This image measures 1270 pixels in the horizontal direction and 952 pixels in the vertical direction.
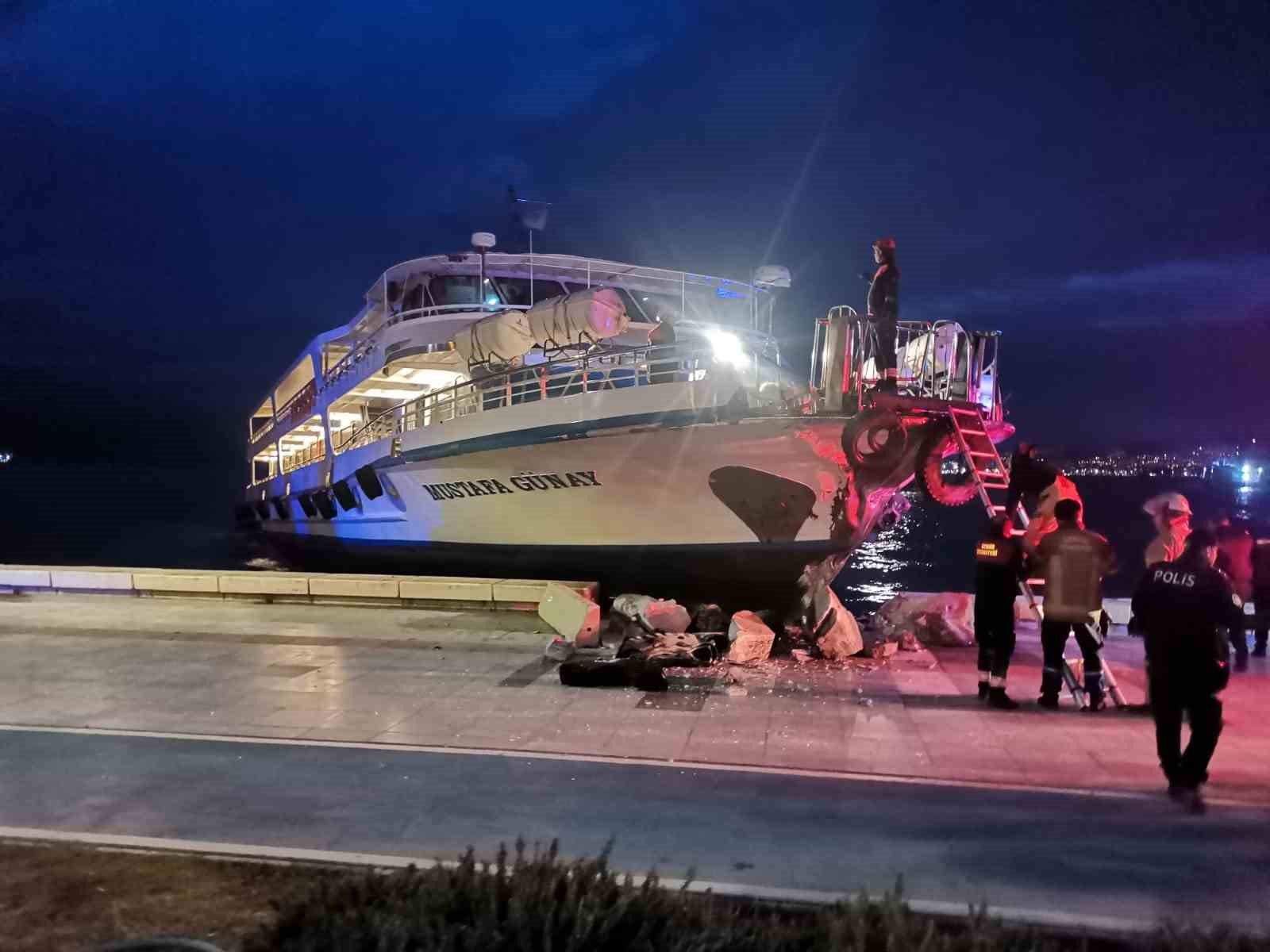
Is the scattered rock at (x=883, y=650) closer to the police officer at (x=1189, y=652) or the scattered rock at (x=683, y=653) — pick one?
the scattered rock at (x=683, y=653)

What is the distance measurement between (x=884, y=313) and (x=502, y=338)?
574 centimetres

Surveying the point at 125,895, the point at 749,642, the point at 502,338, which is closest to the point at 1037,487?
the point at 749,642

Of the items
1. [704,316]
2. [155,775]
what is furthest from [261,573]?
[704,316]

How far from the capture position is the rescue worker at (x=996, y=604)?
20.6 feet

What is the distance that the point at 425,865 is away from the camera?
3.61 metres

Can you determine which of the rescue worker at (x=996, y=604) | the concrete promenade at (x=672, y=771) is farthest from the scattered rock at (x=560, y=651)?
the rescue worker at (x=996, y=604)

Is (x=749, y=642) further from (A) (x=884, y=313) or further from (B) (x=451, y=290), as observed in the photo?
(B) (x=451, y=290)

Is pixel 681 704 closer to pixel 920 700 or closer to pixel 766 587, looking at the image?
pixel 920 700

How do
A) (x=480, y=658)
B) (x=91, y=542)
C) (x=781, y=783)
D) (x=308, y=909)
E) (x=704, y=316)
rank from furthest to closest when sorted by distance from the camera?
(x=91, y=542) → (x=704, y=316) → (x=480, y=658) → (x=781, y=783) → (x=308, y=909)

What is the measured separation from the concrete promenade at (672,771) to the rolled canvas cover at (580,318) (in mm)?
5230

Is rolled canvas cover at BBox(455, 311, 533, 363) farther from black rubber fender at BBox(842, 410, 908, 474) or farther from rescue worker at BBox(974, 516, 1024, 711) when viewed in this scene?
rescue worker at BBox(974, 516, 1024, 711)

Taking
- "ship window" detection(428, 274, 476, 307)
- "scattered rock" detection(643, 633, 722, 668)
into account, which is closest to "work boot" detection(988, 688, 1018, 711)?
"scattered rock" detection(643, 633, 722, 668)

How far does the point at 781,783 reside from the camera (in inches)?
183

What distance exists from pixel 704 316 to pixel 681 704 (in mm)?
9942
